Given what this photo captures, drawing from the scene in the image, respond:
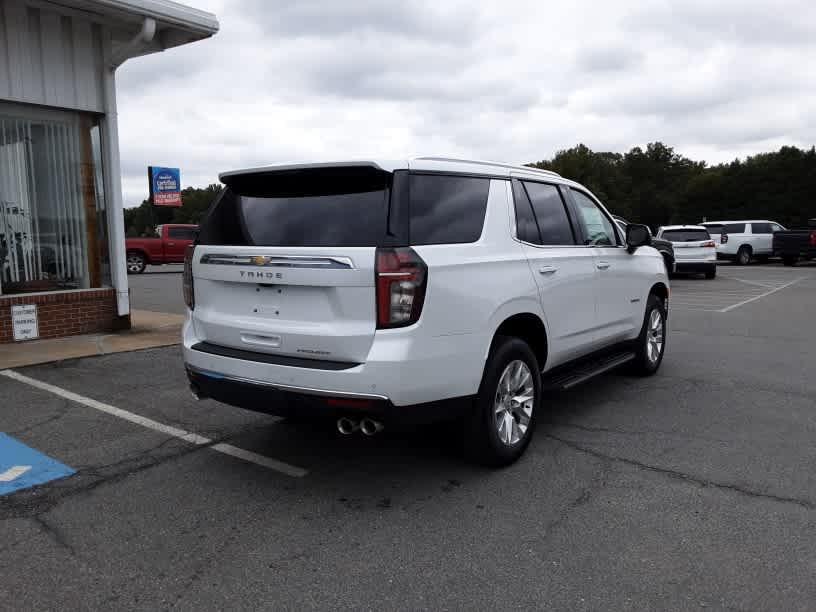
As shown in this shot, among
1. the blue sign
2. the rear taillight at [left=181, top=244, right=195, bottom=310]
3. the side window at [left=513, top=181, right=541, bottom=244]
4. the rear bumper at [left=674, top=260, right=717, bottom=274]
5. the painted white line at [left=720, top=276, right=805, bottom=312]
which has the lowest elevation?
the painted white line at [left=720, top=276, right=805, bottom=312]

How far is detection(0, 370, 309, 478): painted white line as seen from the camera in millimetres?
4207

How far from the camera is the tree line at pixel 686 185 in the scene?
64562 millimetres

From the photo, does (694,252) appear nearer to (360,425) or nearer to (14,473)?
(360,425)

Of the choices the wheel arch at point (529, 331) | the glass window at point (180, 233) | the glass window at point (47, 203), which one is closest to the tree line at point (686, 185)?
the glass window at point (180, 233)

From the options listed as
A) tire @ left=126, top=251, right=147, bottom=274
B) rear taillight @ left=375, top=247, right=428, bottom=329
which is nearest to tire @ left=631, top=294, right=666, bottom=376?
rear taillight @ left=375, top=247, right=428, bottom=329

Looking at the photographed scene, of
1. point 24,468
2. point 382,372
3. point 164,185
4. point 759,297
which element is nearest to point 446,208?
point 382,372

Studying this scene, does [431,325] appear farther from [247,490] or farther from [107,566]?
[107,566]

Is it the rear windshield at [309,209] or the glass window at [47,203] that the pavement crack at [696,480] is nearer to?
the rear windshield at [309,209]

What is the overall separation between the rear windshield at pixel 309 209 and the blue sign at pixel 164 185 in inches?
1337

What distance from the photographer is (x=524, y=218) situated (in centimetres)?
448

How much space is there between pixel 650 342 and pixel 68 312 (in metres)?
6.88

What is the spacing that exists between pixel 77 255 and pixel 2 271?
1.00 meters

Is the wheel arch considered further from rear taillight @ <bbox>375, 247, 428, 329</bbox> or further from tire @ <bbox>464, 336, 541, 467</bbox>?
rear taillight @ <bbox>375, 247, 428, 329</bbox>

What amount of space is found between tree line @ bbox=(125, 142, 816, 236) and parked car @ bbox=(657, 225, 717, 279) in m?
47.3
